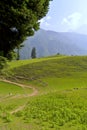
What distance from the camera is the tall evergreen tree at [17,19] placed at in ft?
92.8

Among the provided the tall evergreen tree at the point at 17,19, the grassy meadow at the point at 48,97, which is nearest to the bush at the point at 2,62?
the tall evergreen tree at the point at 17,19

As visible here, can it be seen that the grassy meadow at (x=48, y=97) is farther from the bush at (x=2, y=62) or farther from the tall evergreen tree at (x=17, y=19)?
the tall evergreen tree at (x=17, y=19)

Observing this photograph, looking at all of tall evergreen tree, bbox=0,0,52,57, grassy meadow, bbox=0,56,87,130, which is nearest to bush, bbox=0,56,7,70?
tall evergreen tree, bbox=0,0,52,57

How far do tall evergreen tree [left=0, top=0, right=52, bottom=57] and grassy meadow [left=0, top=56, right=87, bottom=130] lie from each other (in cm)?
236

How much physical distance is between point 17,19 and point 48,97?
19179mm

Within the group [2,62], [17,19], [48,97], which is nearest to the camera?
[17,19]

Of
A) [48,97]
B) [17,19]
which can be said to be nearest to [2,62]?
[17,19]

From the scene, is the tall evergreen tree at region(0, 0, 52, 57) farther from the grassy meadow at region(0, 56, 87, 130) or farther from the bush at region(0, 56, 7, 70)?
the grassy meadow at region(0, 56, 87, 130)

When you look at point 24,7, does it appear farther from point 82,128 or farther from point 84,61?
point 84,61

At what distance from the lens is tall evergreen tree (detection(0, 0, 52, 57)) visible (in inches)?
1113

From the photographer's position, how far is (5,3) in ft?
92.5

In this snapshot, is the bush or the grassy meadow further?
the bush

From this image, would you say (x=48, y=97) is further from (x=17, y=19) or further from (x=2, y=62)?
(x=17, y=19)

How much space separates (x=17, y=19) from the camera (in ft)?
94.8
